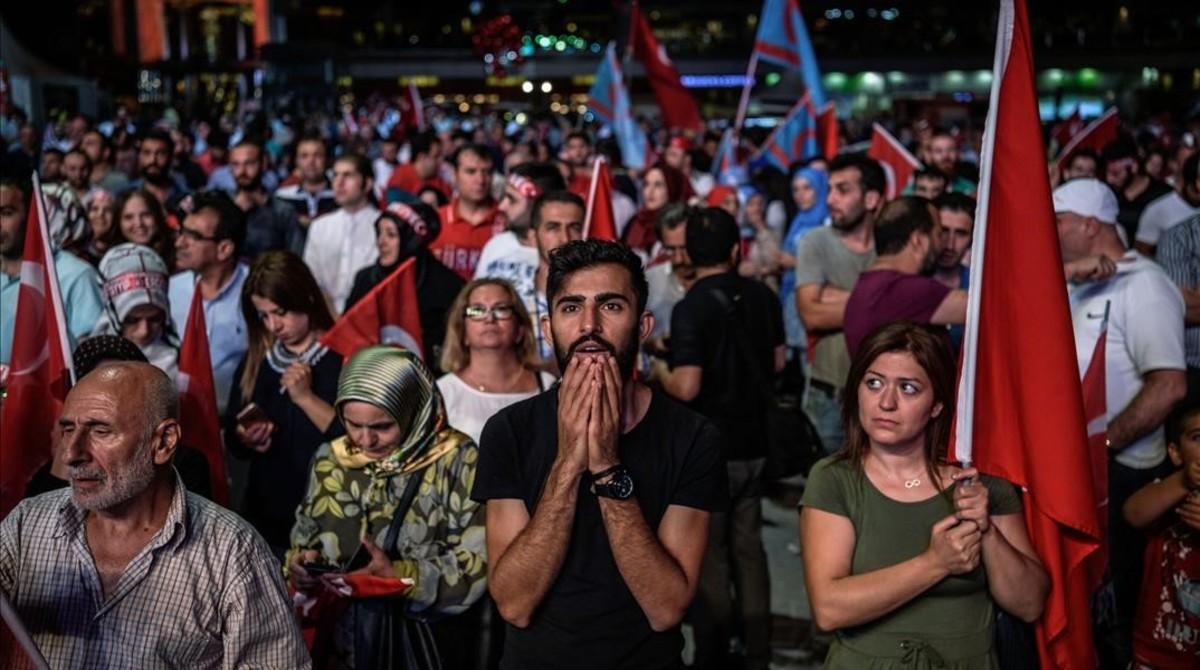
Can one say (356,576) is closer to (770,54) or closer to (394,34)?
(770,54)

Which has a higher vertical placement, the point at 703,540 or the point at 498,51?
the point at 498,51

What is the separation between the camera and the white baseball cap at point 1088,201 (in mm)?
4844

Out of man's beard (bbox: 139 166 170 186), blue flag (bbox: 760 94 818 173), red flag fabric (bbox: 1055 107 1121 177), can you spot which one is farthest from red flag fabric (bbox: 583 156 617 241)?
red flag fabric (bbox: 1055 107 1121 177)

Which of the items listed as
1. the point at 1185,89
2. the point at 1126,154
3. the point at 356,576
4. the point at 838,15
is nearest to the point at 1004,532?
the point at 356,576

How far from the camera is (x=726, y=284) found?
17.4 ft

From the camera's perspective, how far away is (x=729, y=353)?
529 cm

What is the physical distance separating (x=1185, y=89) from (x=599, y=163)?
55483 mm

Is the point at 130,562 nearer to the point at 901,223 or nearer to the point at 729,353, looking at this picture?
the point at 729,353

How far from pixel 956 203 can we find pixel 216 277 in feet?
11.8

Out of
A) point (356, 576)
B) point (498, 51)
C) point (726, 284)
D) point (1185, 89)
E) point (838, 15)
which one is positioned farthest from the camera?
point (838, 15)

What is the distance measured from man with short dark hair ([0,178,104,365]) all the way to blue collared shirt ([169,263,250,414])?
1.68 ft

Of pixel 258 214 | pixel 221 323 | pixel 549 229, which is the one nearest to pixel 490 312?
pixel 549 229

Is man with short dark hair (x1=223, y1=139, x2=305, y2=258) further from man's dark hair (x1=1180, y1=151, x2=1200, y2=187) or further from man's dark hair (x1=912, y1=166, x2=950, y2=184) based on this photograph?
man's dark hair (x1=1180, y1=151, x2=1200, y2=187)

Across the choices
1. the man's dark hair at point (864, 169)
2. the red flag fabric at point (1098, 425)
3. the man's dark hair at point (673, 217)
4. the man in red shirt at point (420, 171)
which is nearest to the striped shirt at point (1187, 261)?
the man's dark hair at point (864, 169)
